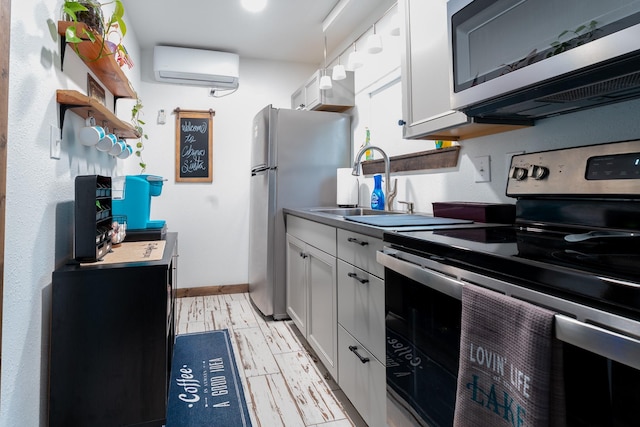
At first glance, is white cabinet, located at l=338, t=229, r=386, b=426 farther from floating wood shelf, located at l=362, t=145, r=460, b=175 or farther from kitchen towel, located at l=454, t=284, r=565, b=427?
floating wood shelf, located at l=362, t=145, r=460, b=175

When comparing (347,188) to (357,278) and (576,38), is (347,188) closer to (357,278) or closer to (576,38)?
(357,278)

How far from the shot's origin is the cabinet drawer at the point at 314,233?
1.87m

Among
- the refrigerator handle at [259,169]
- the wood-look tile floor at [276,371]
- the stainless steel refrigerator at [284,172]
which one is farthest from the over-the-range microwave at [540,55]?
the refrigerator handle at [259,169]

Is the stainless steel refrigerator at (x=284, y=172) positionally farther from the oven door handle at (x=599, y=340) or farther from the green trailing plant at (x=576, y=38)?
the oven door handle at (x=599, y=340)

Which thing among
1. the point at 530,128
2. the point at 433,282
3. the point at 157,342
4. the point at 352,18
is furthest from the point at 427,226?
the point at 352,18

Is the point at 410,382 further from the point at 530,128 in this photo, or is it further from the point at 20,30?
the point at 20,30

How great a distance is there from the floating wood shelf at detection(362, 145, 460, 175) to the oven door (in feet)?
2.85

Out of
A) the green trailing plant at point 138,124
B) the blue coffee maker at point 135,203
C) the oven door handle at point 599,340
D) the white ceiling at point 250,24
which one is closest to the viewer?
the oven door handle at point 599,340

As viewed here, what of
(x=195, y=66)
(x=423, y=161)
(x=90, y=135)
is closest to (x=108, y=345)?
(x=90, y=135)

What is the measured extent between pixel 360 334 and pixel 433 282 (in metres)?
0.68

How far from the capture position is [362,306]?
4.93 feet

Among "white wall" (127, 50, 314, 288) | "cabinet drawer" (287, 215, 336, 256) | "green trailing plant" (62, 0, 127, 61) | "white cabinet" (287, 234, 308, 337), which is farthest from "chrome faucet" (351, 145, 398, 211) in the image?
"white wall" (127, 50, 314, 288)

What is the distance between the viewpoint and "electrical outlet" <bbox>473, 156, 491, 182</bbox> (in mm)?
1627

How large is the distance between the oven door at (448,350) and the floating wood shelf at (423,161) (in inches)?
34.2
